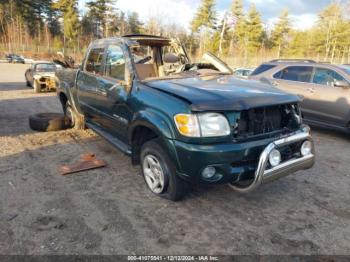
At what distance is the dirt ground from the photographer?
Answer: 9.31ft

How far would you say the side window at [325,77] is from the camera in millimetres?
6961

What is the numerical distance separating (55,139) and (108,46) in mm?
2499

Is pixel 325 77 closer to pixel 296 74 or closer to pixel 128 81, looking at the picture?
pixel 296 74

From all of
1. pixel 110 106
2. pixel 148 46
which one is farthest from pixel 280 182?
pixel 148 46

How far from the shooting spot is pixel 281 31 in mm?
57719

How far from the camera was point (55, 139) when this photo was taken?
241 inches

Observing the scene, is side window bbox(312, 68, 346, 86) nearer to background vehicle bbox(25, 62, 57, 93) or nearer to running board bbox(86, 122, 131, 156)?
running board bbox(86, 122, 131, 156)

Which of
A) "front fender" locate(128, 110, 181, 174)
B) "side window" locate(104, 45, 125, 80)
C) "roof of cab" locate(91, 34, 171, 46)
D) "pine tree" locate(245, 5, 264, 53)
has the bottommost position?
"front fender" locate(128, 110, 181, 174)

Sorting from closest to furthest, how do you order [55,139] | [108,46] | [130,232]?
[130,232] < [108,46] < [55,139]

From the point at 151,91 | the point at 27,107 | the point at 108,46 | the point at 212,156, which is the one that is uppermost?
the point at 108,46

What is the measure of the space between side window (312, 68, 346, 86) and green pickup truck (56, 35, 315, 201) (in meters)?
3.60

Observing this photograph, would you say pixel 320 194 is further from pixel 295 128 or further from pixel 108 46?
pixel 108 46

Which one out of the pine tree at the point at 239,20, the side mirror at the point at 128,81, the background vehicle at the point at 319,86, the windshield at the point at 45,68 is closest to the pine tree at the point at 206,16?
the pine tree at the point at 239,20

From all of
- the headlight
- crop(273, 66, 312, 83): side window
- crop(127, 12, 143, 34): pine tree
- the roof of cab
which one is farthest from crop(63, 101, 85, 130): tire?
crop(127, 12, 143, 34): pine tree
